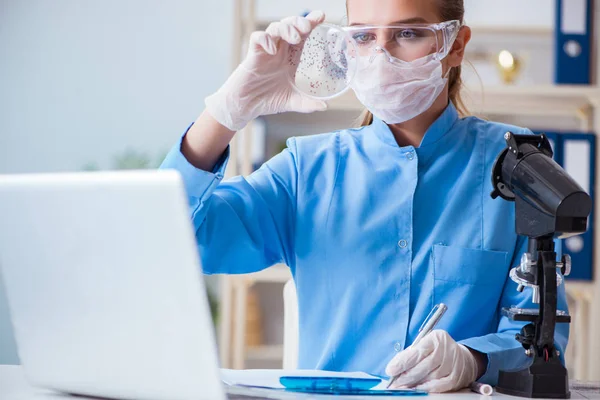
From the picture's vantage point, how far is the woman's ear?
1.49m

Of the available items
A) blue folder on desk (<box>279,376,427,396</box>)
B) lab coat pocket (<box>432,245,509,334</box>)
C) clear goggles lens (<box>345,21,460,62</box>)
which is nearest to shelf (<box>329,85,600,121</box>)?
clear goggles lens (<box>345,21,460,62</box>)

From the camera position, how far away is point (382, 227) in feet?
4.54

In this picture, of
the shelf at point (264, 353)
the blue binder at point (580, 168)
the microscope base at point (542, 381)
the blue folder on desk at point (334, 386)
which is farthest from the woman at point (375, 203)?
the shelf at point (264, 353)

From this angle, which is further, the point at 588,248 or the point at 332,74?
the point at 588,248

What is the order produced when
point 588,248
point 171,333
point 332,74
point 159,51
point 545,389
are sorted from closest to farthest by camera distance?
point 171,333, point 545,389, point 332,74, point 588,248, point 159,51

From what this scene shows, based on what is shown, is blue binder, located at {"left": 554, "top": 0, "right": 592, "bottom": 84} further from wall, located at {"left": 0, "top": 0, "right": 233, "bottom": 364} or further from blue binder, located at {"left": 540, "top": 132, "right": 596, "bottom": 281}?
wall, located at {"left": 0, "top": 0, "right": 233, "bottom": 364}

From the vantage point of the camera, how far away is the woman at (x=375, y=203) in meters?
1.32

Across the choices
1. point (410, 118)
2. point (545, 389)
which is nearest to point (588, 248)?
point (410, 118)

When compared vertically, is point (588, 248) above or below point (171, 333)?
below

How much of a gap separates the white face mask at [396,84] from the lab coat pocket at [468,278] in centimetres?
27

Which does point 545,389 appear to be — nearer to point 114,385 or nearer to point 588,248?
point 114,385

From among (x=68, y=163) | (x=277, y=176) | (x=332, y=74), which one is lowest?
(x=68, y=163)

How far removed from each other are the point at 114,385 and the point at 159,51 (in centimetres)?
295

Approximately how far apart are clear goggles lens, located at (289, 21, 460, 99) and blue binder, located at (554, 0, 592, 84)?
149 cm
